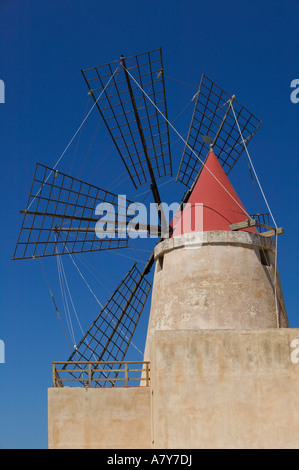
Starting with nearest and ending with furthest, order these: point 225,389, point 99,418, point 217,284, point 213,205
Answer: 1. point 225,389
2. point 99,418
3. point 217,284
4. point 213,205

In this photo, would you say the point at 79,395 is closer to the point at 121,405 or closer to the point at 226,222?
the point at 121,405

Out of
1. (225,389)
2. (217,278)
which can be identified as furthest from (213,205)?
(225,389)

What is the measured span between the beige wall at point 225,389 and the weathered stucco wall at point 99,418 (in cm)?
83

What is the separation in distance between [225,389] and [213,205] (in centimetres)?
359

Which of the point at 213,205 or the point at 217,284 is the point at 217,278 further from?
the point at 213,205

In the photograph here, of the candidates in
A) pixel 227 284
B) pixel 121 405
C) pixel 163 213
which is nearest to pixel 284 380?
pixel 227 284

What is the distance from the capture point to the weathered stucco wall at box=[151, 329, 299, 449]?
8844 mm

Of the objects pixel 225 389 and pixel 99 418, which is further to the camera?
pixel 99 418

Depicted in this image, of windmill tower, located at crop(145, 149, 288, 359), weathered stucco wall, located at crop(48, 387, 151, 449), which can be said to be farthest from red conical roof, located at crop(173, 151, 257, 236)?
weathered stucco wall, located at crop(48, 387, 151, 449)

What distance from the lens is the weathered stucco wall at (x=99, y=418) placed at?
10164mm

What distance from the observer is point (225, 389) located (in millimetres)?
8984

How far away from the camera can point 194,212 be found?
455 inches

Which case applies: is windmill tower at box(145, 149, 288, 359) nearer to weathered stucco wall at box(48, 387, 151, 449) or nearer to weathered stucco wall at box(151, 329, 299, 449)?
weathered stucco wall at box(151, 329, 299, 449)
